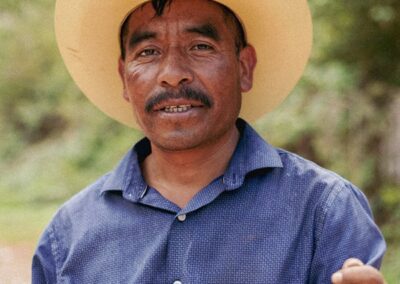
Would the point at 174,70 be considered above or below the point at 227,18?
below

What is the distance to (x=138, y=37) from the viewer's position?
285 centimetres

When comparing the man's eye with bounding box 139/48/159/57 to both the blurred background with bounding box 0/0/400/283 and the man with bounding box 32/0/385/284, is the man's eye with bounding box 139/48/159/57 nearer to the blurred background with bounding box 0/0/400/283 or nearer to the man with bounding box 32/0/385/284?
the man with bounding box 32/0/385/284

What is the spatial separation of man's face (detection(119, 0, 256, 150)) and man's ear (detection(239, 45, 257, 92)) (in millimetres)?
113

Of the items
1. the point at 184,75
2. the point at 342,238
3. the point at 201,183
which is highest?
the point at 184,75

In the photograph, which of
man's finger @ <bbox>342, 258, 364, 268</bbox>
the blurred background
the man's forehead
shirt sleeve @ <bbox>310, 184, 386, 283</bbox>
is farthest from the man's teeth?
the blurred background

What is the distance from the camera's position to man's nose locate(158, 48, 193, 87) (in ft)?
8.82

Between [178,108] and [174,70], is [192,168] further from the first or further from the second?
[174,70]

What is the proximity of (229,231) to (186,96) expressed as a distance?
A: 45 cm

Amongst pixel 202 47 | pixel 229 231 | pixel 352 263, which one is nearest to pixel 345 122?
pixel 202 47

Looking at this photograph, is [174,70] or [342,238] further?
[174,70]

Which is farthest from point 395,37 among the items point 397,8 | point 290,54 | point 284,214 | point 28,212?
point 28,212

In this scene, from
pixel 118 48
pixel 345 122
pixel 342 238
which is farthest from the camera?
pixel 345 122

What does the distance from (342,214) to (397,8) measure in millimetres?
3985

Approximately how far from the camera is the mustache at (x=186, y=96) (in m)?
2.70
